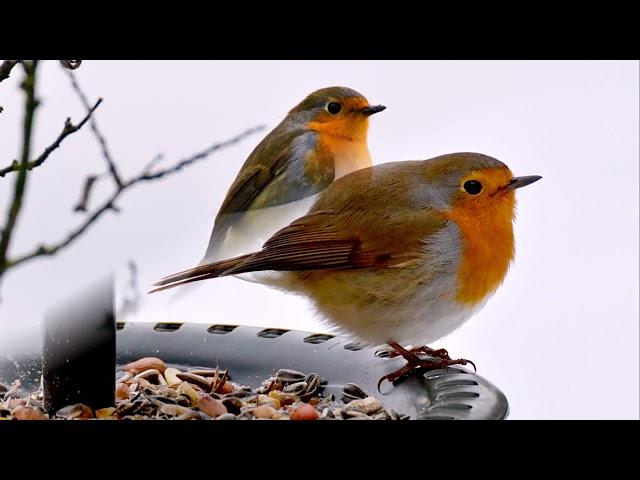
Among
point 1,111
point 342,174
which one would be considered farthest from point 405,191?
point 1,111

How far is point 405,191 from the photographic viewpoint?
2346 millimetres

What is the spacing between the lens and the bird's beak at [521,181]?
2166mm

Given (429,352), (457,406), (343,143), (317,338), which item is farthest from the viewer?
(317,338)

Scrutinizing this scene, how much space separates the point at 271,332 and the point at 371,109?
708 millimetres

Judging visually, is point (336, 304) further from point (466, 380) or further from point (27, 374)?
point (27, 374)

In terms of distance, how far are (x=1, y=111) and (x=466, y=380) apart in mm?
1094

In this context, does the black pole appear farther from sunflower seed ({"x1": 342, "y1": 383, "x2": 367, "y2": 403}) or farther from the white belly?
sunflower seed ({"x1": 342, "y1": 383, "x2": 367, "y2": 403})

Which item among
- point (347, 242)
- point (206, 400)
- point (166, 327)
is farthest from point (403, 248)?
point (166, 327)

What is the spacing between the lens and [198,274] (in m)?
2.20

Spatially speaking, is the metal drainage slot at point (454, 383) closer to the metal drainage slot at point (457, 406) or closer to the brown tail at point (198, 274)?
the metal drainage slot at point (457, 406)

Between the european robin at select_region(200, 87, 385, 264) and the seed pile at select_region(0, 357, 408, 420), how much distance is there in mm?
322

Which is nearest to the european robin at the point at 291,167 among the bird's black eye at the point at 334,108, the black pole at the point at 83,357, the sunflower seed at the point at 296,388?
A: the bird's black eye at the point at 334,108

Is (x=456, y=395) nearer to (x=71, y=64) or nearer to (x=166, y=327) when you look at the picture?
(x=166, y=327)
